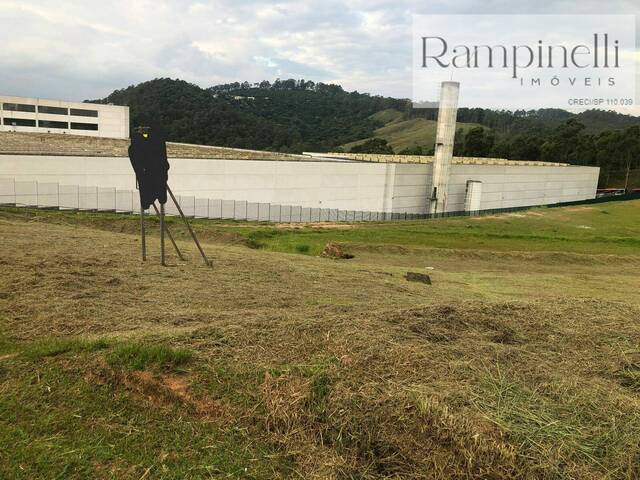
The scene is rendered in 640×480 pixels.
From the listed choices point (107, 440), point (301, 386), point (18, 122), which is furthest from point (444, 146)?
point (18, 122)

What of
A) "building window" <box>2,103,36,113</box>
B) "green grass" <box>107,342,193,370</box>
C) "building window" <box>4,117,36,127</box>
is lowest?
"green grass" <box>107,342,193,370</box>

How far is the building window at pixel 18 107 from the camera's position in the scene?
264ft

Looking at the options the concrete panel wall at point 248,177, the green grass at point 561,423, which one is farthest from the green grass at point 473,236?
the green grass at point 561,423

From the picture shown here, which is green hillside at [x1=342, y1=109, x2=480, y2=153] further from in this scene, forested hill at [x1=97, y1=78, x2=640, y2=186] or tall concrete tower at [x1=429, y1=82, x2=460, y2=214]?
tall concrete tower at [x1=429, y1=82, x2=460, y2=214]

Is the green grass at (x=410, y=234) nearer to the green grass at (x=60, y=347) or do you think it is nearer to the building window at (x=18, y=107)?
the green grass at (x=60, y=347)

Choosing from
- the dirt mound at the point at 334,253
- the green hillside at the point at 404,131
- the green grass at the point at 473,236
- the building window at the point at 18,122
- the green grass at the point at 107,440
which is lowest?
the green grass at the point at 473,236

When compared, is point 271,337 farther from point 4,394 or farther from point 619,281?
point 619,281

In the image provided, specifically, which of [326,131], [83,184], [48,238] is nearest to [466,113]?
[326,131]

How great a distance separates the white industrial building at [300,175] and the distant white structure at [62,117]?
3023 cm

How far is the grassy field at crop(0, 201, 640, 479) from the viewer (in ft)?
14.5

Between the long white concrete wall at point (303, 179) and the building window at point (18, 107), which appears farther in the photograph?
the building window at point (18, 107)

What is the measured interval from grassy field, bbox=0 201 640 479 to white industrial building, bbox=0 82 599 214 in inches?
1192

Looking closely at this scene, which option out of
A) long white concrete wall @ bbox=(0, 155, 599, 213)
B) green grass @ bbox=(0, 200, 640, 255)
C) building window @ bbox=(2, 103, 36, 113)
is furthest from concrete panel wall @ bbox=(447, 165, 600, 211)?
building window @ bbox=(2, 103, 36, 113)

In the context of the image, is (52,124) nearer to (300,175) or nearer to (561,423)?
(300,175)
